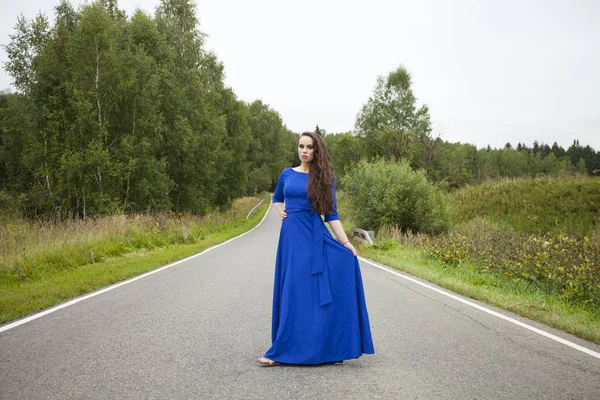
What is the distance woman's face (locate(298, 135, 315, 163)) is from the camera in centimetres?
421

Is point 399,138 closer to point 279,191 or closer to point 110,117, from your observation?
point 110,117

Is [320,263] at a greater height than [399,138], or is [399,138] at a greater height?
[399,138]

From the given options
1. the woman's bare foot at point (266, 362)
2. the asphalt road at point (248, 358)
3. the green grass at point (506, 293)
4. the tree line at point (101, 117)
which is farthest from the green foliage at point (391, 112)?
the woman's bare foot at point (266, 362)

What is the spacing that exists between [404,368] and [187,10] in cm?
3590

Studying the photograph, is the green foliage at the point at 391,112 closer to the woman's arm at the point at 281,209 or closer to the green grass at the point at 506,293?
the green grass at the point at 506,293

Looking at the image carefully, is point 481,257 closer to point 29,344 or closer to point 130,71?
point 29,344

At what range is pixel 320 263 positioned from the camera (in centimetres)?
413

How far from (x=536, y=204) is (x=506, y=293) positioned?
20.5 meters

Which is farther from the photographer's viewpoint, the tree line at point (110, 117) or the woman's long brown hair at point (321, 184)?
the tree line at point (110, 117)

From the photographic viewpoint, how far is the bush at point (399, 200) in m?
20.1

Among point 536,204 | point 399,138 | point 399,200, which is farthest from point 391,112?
point 399,200

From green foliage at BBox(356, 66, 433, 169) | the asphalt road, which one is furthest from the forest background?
green foliage at BBox(356, 66, 433, 169)

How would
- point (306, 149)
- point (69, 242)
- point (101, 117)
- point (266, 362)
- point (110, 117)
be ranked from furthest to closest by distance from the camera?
point (110, 117) < point (101, 117) < point (69, 242) < point (306, 149) < point (266, 362)

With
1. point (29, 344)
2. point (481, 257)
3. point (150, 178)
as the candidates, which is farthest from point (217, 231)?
point (29, 344)
